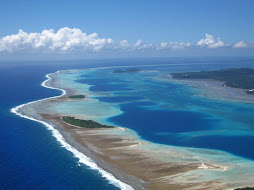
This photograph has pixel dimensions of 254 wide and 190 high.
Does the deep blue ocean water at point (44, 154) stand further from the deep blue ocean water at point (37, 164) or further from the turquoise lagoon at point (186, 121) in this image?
the turquoise lagoon at point (186, 121)

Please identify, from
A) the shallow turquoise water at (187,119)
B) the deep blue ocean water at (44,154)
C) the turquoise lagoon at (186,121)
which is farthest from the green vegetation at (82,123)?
the deep blue ocean water at (44,154)

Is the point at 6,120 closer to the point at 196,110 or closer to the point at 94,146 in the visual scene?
the point at 94,146

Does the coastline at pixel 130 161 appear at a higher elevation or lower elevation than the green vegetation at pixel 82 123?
lower

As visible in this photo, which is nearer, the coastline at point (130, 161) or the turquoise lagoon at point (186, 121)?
the coastline at point (130, 161)

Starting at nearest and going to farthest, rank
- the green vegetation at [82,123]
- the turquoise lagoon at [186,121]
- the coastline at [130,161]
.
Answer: the coastline at [130,161]
the turquoise lagoon at [186,121]
the green vegetation at [82,123]

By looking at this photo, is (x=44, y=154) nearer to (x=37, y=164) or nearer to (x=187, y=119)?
(x=37, y=164)

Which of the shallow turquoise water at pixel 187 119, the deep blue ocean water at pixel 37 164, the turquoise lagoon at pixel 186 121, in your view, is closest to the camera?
the deep blue ocean water at pixel 37 164

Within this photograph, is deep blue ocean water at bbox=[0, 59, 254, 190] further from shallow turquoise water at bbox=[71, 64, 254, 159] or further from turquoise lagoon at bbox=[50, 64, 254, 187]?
turquoise lagoon at bbox=[50, 64, 254, 187]
